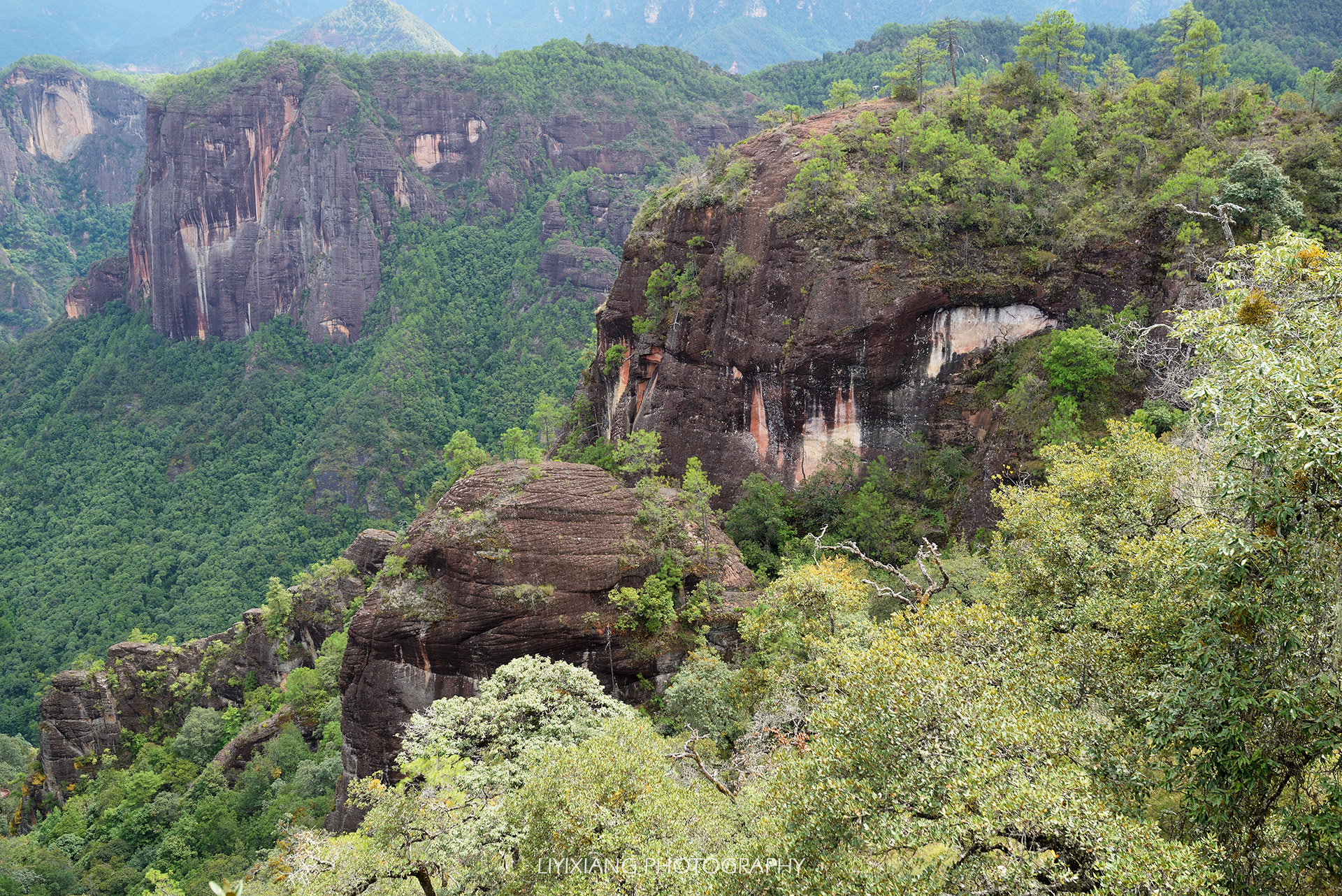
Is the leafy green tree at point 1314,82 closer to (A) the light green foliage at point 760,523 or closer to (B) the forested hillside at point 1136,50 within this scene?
(B) the forested hillside at point 1136,50

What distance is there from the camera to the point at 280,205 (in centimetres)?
10331

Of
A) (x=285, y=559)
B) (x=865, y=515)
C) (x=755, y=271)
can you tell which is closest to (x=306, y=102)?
(x=285, y=559)

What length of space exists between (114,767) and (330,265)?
2870 inches

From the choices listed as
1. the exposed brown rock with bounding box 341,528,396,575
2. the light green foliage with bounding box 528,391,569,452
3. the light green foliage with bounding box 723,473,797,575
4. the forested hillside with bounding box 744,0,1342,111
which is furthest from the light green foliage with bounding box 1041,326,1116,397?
the exposed brown rock with bounding box 341,528,396,575

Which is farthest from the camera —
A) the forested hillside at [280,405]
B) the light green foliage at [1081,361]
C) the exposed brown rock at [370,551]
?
the forested hillside at [280,405]

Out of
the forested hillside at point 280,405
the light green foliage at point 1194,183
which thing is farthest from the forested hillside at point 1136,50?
the light green foliage at point 1194,183

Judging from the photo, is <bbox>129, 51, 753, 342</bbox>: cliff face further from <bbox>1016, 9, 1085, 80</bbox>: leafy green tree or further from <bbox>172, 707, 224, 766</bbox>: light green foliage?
<bbox>172, 707, 224, 766</bbox>: light green foliage

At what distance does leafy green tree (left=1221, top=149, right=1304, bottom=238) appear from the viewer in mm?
25766

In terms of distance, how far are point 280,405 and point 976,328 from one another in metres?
87.4

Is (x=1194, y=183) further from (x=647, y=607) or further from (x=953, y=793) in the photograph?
(x=953, y=793)

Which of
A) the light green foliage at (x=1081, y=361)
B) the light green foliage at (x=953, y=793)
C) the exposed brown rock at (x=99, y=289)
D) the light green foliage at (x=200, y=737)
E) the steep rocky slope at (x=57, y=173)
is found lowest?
the light green foliage at (x=200, y=737)

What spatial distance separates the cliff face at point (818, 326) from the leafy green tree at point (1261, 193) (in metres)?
3.32

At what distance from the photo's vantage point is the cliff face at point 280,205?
10188 centimetres

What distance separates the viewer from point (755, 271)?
1346 inches
